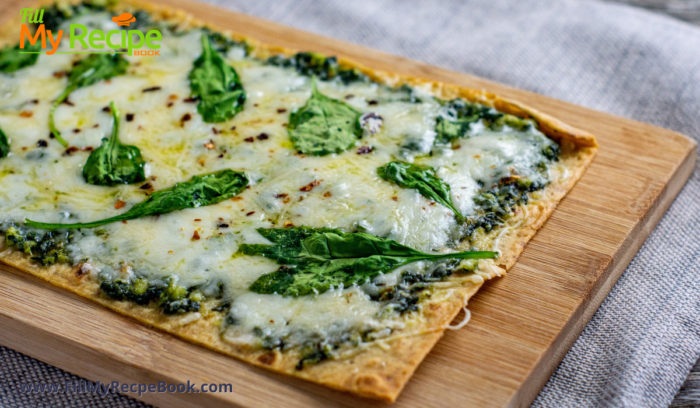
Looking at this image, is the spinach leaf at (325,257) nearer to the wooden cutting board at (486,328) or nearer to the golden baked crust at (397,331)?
the golden baked crust at (397,331)

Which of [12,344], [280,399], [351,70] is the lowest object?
[12,344]

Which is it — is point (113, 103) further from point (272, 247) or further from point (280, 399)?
point (280, 399)

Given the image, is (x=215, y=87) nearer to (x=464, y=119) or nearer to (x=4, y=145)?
(x=4, y=145)

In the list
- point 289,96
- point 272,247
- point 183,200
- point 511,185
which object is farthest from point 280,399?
point 289,96

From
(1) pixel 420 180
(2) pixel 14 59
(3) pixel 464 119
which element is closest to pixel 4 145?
(2) pixel 14 59

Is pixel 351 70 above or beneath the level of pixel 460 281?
above

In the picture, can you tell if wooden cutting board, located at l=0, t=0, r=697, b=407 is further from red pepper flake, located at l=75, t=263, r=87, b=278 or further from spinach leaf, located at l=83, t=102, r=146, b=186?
spinach leaf, located at l=83, t=102, r=146, b=186
